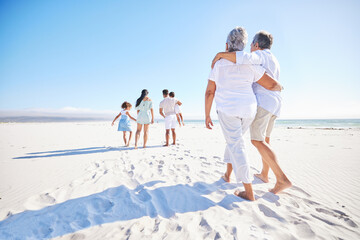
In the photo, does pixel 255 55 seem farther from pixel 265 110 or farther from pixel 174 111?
pixel 174 111

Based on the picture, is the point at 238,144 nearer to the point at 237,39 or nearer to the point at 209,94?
the point at 209,94

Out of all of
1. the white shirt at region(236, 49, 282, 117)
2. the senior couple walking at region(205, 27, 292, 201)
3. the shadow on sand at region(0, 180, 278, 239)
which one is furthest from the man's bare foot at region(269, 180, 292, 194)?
the white shirt at region(236, 49, 282, 117)

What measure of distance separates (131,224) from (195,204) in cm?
74

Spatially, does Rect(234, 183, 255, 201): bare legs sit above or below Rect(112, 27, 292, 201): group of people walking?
below

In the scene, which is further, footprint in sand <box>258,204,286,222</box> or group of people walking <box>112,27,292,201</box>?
group of people walking <box>112,27,292,201</box>

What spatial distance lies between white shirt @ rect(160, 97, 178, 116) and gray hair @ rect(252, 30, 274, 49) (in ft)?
14.4

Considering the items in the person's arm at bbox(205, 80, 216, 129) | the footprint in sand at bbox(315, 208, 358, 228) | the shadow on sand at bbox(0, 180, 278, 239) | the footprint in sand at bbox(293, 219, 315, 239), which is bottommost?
the footprint in sand at bbox(315, 208, 358, 228)

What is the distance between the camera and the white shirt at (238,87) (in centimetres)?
189

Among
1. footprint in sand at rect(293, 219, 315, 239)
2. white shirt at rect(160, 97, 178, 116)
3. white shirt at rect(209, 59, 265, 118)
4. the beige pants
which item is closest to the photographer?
footprint in sand at rect(293, 219, 315, 239)

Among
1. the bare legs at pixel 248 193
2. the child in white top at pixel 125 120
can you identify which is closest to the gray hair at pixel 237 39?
the bare legs at pixel 248 193

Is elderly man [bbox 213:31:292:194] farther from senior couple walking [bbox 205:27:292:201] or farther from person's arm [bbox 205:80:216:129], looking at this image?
person's arm [bbox 205:80:216:129]

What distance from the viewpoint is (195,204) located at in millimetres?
1864

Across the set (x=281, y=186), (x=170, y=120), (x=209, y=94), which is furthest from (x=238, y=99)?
(x=170, y=120)

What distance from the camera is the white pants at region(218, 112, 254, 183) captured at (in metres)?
1.89
